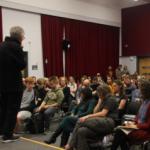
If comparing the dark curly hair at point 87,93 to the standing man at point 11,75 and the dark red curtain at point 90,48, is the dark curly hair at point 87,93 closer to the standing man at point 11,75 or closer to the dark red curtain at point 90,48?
the standing man at point 11,75

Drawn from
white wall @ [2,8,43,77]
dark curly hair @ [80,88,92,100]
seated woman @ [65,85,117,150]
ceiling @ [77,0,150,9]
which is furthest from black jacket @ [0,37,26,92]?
ceiling @ [77,0,150,9]

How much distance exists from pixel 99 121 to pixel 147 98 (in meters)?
0.62

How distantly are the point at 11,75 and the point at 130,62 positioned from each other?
10844mm

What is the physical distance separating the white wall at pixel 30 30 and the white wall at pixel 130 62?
4855 millimetres

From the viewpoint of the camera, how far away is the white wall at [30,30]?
9562mm

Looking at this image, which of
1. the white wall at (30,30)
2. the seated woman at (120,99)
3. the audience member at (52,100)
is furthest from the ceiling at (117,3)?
the seated woman at (120,99)

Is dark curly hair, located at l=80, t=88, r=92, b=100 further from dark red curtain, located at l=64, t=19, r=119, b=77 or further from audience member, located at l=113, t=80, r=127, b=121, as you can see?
dark red curtain, located at l=64, t=19, r=119, b=77

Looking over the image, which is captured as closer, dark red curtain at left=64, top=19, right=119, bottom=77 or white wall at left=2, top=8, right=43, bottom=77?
white wall at left=2, top=8, right=43, bottom=77

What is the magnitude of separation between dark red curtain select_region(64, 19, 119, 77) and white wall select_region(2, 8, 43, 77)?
1426 millimetres

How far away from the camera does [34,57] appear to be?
1038cm

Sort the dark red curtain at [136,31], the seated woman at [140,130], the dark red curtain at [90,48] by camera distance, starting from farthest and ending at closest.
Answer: the dark red curtain at [136,31]
the dark red curtain at [90,48]
the seated woman at [140,130]

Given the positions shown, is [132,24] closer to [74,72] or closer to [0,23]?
[74,72]

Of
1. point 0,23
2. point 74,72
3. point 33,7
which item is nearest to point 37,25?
point 33,7

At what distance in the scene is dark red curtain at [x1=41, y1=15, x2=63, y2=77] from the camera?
10.7 metres
